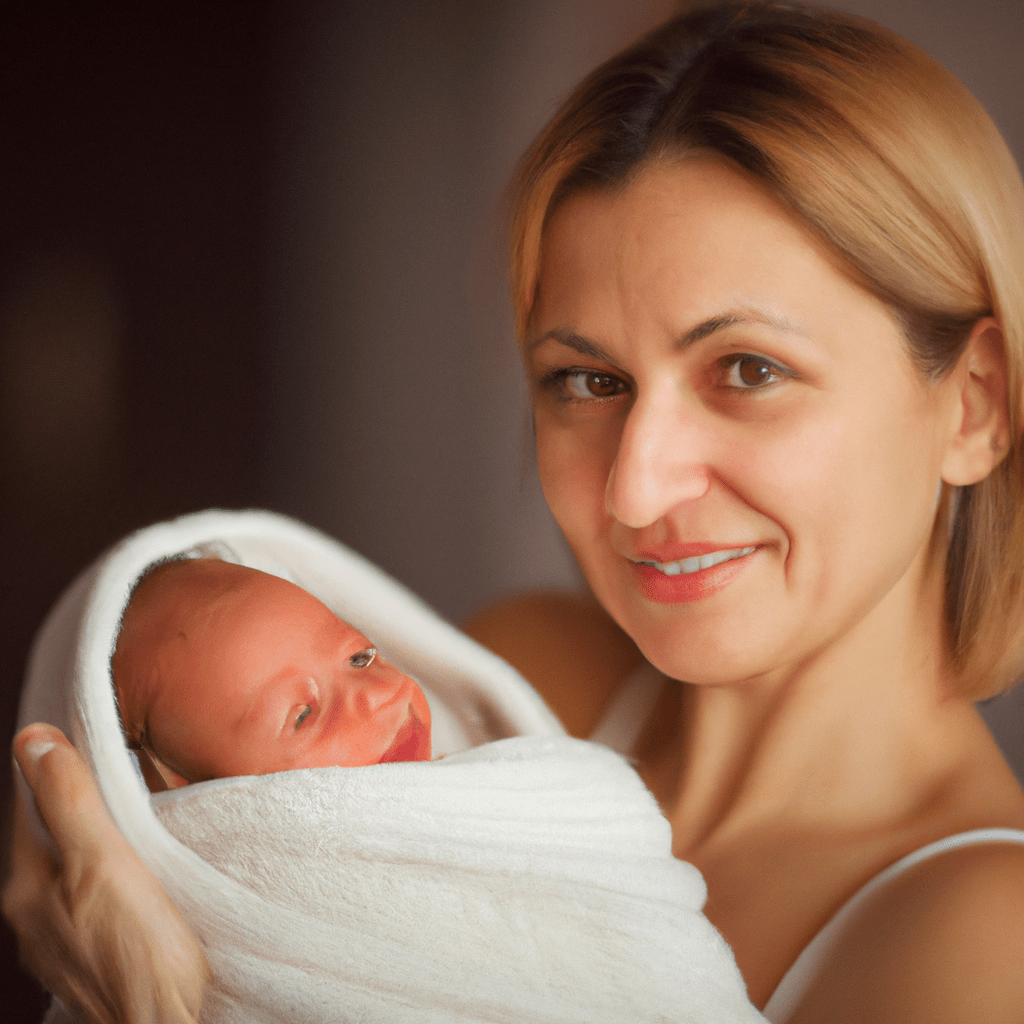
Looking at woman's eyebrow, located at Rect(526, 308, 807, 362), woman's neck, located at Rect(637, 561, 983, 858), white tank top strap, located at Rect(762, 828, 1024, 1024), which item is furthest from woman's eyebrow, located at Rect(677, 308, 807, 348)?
white tank top strap, located at Rect(762, 828, 1024, 1024)

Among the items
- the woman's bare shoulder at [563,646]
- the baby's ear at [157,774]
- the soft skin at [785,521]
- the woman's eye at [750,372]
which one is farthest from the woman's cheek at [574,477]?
the baby's ear at [157,774]

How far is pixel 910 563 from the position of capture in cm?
63

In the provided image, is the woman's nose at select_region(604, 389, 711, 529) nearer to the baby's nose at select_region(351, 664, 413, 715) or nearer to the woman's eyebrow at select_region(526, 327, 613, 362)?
the woman's eyebrow at select_region(526, 327, 613, 362)

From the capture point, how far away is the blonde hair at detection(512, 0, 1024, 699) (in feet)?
1.77

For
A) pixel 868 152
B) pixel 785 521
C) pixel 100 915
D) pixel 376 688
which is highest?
pixel 868 152

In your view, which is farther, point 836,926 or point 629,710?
point 629,710

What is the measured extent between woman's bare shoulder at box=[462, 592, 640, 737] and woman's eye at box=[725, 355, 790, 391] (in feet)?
1.32

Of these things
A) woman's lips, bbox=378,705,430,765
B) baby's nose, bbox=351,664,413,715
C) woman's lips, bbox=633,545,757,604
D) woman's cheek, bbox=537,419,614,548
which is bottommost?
woman's lips, bbox=378,705,430,765

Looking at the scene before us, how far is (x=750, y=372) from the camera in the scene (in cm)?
56

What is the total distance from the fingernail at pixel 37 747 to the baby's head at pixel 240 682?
0.16 ft

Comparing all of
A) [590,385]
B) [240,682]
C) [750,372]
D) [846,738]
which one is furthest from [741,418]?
[240,682]

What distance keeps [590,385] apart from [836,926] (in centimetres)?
41

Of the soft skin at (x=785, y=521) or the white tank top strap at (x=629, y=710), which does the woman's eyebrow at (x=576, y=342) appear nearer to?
the soft skin at (x=785, y=521)

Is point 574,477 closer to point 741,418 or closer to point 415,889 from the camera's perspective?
point 741,418
